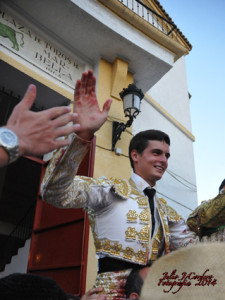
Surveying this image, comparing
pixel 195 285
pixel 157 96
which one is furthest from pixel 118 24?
pixel 195 285

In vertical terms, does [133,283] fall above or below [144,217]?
below

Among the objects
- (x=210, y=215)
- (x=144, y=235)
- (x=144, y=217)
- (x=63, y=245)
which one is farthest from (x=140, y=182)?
(x=63, y=245)

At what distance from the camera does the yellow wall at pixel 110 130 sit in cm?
416

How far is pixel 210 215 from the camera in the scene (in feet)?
5.50

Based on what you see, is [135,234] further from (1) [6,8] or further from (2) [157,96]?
(2) [157,96]

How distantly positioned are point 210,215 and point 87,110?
35.8 inches

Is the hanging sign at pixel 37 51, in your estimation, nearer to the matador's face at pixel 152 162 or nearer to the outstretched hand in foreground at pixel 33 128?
the matador's face at pixel 152 162

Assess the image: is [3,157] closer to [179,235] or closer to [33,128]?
[33,128]

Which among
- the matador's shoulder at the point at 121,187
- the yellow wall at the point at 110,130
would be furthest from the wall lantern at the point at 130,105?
the matador's shoulder at the point at 121,187

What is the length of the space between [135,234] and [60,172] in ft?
1.98

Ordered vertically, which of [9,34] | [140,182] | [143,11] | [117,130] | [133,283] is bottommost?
[133,283]

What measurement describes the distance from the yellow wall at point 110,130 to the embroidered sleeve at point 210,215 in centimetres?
196

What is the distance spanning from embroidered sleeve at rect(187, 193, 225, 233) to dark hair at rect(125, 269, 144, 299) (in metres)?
0.53

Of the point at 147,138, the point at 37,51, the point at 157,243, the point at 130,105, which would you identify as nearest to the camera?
the point at 157,243
